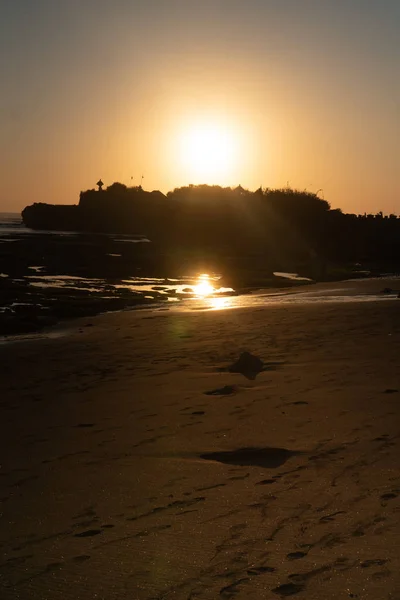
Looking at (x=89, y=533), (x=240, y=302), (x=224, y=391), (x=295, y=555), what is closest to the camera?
(x=295, y=555)

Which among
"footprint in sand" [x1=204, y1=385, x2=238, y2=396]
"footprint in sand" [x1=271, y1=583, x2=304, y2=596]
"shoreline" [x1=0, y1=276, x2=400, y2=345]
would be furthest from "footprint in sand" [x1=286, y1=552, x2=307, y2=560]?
"shoreline" [x1=0, y1=276, x2=400, y2=345]

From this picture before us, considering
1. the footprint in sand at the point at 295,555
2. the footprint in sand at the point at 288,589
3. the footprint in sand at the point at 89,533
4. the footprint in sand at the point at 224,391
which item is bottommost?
the footprint in sand at the point at 89,533

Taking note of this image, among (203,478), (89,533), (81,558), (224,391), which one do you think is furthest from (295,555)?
(224,391)

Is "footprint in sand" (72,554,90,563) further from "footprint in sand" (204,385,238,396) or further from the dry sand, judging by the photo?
"footprint in sand" (204,385,238,396)

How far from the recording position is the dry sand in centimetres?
425

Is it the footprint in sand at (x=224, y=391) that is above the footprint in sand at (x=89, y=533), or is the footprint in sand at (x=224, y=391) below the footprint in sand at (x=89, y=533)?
above

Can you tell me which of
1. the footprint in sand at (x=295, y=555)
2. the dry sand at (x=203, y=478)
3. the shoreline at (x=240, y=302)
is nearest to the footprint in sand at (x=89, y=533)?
the dry sand at (x=203, y=478)

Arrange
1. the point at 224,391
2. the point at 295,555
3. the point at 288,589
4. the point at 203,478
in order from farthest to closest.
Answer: the point at 224,391 < the point at 203,478 < the point at 295,555 < the point at 288,589

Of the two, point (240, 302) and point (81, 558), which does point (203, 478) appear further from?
point (240, 302)

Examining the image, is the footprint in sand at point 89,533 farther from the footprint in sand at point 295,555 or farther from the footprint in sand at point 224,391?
the footprint in sand at point 224,391

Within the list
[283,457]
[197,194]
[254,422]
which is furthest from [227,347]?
[197,194]

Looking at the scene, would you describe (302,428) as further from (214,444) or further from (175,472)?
(175,472)

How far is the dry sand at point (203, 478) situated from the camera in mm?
4246

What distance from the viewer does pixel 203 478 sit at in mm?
5922
